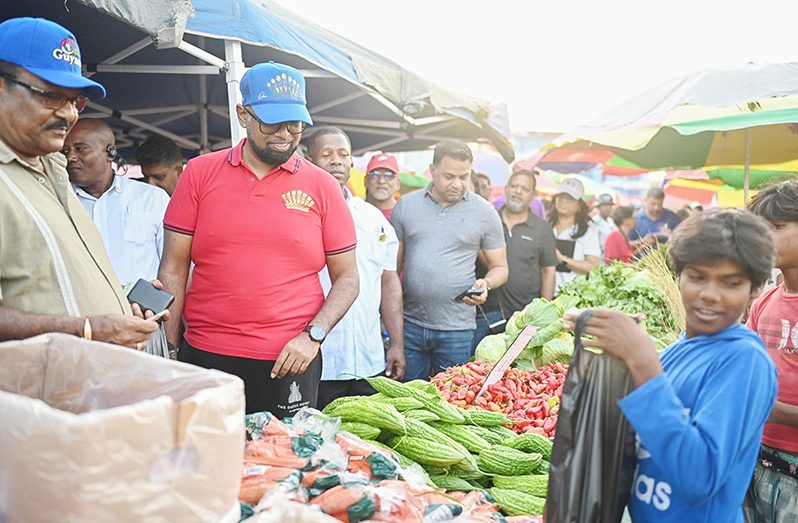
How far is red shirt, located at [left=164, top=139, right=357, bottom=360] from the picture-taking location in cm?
297

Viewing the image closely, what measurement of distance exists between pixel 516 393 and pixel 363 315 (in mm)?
1092

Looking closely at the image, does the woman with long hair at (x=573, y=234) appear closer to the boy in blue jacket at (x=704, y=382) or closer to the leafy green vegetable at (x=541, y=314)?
the leafy green vegetable at (x=541, y=314)

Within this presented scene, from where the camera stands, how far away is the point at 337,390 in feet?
13.3

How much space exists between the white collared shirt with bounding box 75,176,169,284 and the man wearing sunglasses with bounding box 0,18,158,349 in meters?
2.22

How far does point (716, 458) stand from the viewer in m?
1.42

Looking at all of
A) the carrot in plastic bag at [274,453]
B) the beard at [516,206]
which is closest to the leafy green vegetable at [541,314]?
the beard at [516,206]

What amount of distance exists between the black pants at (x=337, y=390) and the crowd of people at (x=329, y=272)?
0.04 ft

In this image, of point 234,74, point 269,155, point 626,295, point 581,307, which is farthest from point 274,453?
point 626,295

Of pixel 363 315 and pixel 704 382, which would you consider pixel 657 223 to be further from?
pixel 704 382

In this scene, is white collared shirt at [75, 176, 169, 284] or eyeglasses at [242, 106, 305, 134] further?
white collared shirt at [75, 176, 169, 284]

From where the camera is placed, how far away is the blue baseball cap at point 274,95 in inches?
114

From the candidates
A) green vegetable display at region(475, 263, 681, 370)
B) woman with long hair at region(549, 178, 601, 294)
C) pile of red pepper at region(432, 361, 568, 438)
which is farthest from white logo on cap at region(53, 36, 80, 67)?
woman with long hair at region(549, 178, 601, 294)

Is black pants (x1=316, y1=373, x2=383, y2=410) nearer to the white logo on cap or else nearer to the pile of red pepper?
the pile of red pepper

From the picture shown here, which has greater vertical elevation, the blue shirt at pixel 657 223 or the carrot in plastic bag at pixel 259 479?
the blue shirt at pixel 657 223
